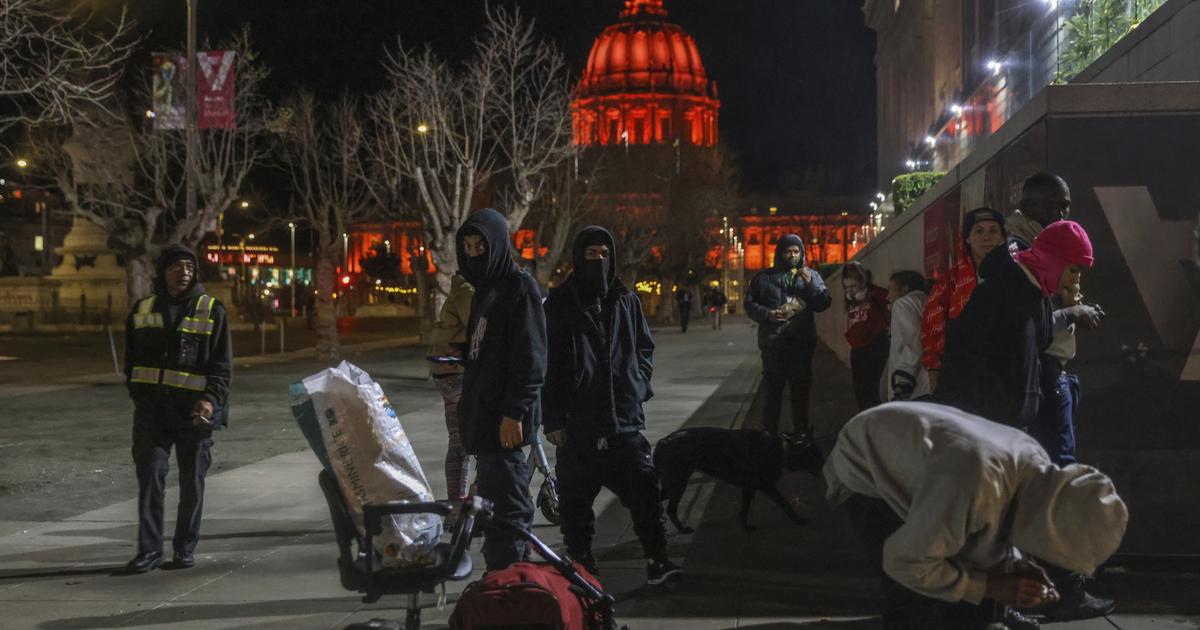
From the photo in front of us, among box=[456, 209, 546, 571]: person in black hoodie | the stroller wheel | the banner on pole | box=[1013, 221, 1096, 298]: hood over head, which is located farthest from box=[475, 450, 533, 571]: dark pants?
the banner on pole

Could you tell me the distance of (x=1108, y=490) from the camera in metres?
4.01

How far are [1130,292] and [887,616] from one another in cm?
336

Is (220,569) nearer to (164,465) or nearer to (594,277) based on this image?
(164,465)

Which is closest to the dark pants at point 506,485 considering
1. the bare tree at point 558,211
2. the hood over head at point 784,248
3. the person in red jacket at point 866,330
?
the person in red jacket at point 866,330

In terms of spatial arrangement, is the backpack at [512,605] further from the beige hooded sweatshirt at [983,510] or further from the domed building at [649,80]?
the domed building at [649,80]

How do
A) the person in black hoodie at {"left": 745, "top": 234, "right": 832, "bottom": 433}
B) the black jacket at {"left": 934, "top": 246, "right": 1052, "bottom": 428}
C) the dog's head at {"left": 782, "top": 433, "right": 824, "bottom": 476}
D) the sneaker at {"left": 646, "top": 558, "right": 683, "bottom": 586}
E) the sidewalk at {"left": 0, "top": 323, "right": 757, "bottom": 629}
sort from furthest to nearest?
the person in black hoodie at {"left": 745, "top": 234, "right": 832, "bottom": 433}
the dog's head at {"left": 782, "top": 433, "right": 824, "bottom": 476}
the sneaker at {"left": 646, "top": 558, "right": 683, "bottom": 586}
the sidewalk at {"left": 0, "top": 323, "right": 757, "bottom": 629}
the black jacket at {"left": 934, "top": 246, "right": 1052, "bottom": 428}

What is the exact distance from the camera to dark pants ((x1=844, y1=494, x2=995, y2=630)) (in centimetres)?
461

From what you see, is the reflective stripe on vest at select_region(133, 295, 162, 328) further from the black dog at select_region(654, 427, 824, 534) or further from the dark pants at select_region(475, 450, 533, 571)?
the black dog at select_region(654, 427, 824, 534)

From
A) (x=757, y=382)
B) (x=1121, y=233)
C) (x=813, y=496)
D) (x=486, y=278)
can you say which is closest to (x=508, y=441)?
(x=486, y=278)

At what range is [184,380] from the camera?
773cm

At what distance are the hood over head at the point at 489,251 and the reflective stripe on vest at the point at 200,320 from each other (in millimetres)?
2544

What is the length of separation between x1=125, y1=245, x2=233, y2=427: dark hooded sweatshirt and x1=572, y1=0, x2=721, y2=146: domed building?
12620 cm

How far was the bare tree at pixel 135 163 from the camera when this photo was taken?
31.7m

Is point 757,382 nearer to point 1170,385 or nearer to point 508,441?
point 1170,385
